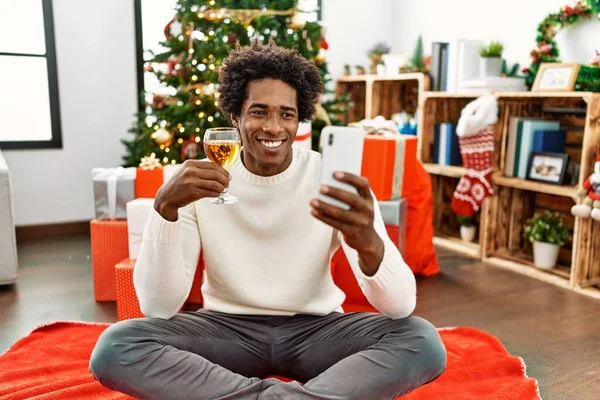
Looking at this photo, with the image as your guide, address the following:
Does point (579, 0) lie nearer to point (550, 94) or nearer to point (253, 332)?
point (550, 94)

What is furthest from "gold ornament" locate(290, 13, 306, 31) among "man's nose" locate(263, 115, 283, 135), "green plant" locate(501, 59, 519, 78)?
"man's nose" locate(263, 115, 283, 135)

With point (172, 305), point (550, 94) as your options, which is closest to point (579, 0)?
point (550, 94)

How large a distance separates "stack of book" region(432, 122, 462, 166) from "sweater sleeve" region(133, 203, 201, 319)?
8.18 ft

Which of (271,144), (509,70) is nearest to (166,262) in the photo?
(271,144)

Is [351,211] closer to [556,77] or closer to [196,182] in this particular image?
[196,182]

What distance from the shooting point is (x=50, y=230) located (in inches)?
148

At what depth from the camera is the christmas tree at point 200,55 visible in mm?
3117

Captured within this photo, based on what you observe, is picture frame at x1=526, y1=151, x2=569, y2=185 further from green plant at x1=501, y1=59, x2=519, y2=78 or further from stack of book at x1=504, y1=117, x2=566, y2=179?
green plant at x1=501, y1=59, x2=519, y2=78

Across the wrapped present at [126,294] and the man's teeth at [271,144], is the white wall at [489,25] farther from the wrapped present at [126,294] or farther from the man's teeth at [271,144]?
the wrapped present at [126,294]

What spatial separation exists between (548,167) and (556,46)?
74cm

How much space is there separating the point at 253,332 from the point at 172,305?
0.69ft

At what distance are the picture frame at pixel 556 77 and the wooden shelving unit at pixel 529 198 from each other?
0.07 metres

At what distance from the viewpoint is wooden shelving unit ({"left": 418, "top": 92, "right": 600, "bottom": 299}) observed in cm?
273

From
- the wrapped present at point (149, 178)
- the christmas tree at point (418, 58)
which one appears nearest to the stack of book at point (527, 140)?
the christmas tree at point (418, 58)
